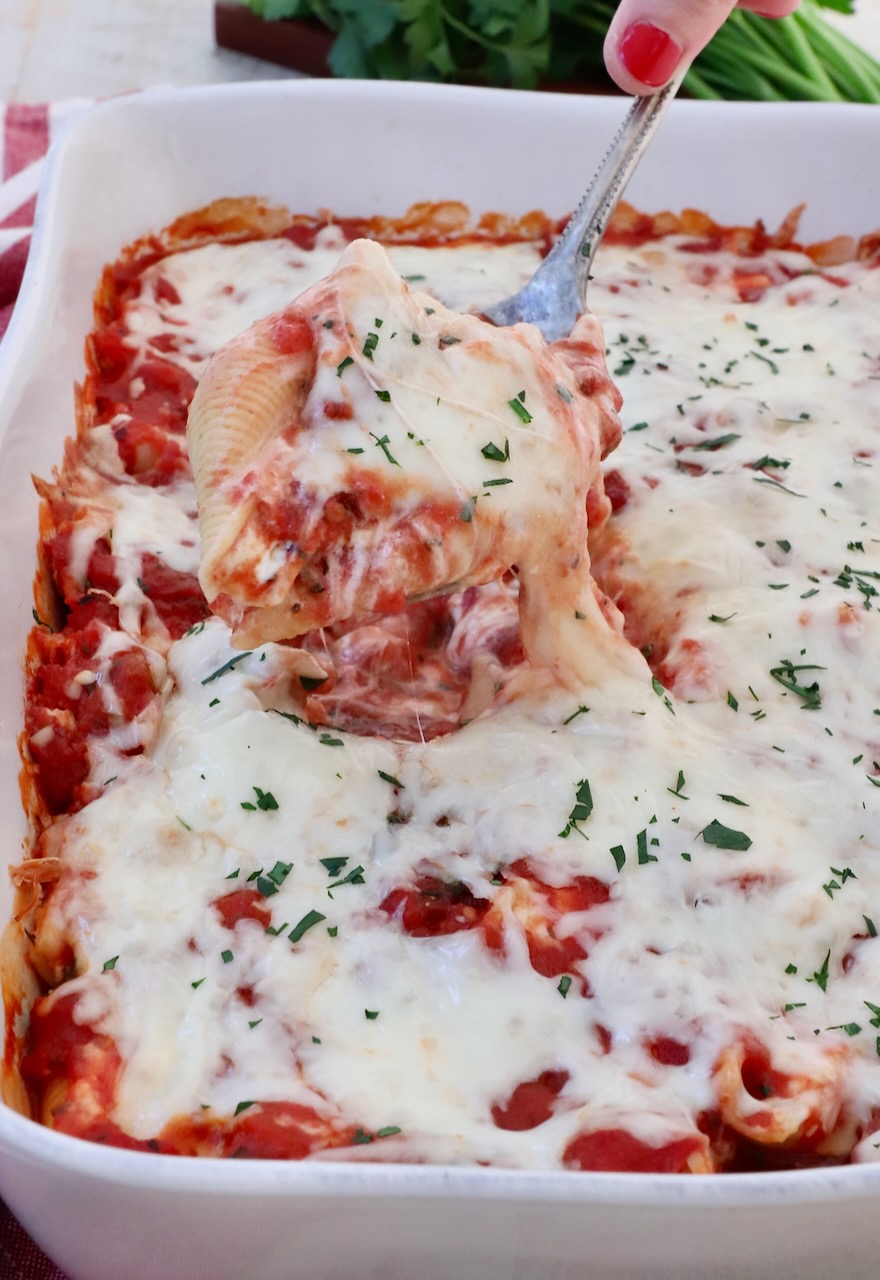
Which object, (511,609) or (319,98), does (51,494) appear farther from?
(319,98)

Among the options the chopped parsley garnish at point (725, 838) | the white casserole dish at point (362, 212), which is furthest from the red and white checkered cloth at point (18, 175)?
the chopped parsley garnish at point (725, 838)

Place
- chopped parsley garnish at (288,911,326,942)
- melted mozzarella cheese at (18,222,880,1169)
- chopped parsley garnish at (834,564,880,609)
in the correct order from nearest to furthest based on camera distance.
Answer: melted mozzarella cheese at (18,222,880,1169) < chopped parsley garnish at (288,911,326,942) < chopped parsley garnish at (834,564,880,609)

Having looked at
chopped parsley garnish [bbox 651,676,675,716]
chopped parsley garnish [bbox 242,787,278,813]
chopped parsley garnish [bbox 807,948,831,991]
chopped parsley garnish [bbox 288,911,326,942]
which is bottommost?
chopped parsley garnish [bbox 288,911,326,942]

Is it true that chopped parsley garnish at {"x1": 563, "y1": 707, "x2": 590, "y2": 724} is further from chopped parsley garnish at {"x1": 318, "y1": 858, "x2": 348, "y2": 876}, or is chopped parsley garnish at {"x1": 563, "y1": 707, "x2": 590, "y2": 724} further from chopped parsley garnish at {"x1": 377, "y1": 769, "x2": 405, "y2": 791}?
chopped parsley garnish at {"x1": 318, "y1": 858, "x2": 348, "y2": 876}

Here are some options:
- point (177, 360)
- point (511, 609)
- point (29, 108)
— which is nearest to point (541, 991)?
point (511, 609)

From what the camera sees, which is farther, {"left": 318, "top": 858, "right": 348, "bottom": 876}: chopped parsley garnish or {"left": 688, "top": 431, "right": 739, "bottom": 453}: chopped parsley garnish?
{"left": 688, "top": 431, "right": 739, "bottom": 453}: chopped parsley garnish

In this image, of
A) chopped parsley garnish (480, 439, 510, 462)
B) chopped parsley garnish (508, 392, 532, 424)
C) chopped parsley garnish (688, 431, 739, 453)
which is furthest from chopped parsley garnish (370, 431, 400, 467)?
chopped parsley garnish (688, 431, 739, 453)
